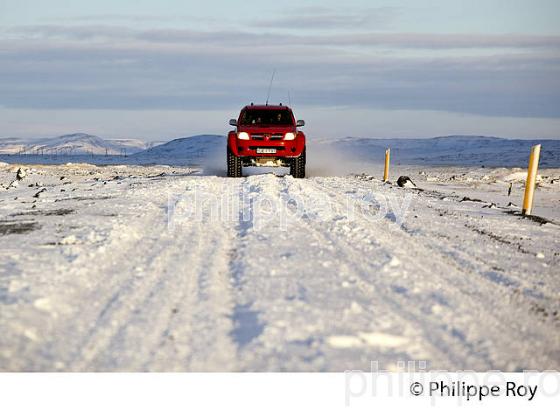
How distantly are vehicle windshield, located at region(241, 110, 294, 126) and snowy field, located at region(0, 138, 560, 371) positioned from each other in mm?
9451

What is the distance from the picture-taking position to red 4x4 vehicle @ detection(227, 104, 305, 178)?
1955cm

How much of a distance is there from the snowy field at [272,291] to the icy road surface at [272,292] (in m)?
0.02

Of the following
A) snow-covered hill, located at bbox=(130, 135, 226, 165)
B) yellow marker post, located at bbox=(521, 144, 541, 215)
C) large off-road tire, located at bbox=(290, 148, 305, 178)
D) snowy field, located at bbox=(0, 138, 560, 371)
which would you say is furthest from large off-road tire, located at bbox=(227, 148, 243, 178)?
snow-covered hill, located at bbox=(130, 135, 226, 165)

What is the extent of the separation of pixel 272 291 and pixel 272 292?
28 millimetres

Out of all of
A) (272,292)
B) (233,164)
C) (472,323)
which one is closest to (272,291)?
(272,292)

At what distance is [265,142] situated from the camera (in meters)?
19.6

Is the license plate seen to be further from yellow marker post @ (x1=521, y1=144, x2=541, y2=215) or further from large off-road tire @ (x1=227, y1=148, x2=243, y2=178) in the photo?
yellow marker post @ (x1=521, y1=144, x2=541, y2=215)

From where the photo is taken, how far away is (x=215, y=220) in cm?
1013

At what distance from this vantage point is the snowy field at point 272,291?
14.3ft

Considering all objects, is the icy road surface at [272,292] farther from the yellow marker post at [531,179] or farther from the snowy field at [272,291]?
the yellow marker post at [531,179]

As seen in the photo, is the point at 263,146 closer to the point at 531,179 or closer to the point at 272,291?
the point at 531,179

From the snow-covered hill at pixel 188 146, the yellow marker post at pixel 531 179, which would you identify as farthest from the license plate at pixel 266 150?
the snow-covered hill at pixel 188 146

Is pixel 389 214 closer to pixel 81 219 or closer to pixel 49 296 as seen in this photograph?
pixel 81 219
